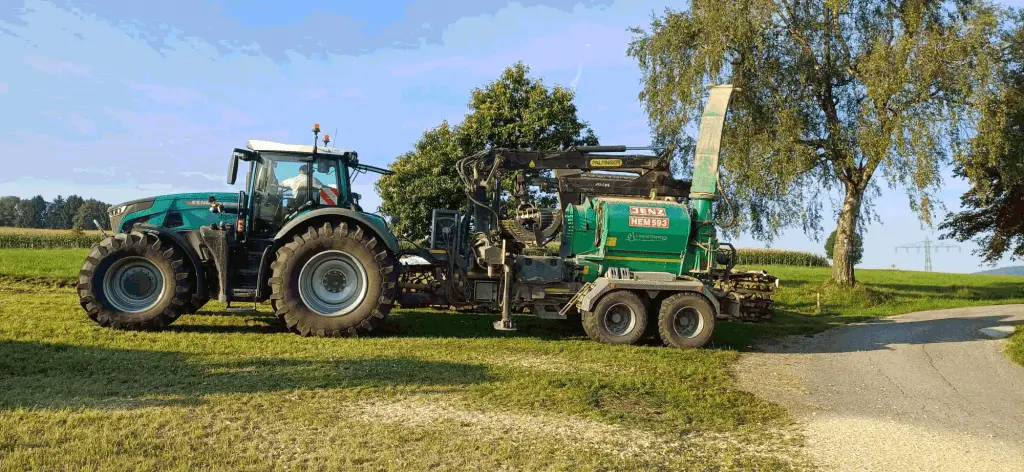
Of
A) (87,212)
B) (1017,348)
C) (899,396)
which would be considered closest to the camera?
(899,396)

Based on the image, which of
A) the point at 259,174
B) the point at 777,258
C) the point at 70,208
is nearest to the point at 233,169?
the point at 259,174

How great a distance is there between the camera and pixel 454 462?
5.07m

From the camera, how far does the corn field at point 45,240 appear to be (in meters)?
42.1

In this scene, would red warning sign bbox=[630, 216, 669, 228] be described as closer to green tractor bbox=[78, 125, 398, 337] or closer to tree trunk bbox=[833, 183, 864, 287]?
green tractor bbox=[78, 125, 398, 337]

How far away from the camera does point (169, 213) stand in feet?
37.8

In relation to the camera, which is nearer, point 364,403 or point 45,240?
point 364,403

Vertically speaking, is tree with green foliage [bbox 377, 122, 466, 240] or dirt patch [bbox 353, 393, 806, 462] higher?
tree with green foliage [bbox 377, 122, 466, 240]

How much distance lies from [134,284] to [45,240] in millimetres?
39405

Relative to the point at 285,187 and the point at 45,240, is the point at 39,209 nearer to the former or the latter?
the point at 45,240

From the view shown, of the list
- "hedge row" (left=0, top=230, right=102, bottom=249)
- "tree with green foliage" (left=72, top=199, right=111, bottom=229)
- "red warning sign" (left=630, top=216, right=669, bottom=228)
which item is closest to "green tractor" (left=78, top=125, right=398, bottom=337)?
"red warning sign" (left=630, top=216, right=669, bottom=228)

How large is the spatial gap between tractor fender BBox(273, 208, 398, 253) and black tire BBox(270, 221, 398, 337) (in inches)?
6.1

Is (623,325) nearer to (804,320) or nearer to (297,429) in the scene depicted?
(297,429)

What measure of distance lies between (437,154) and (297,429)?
58.9ft

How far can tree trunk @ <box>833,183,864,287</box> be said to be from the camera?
906 inches
